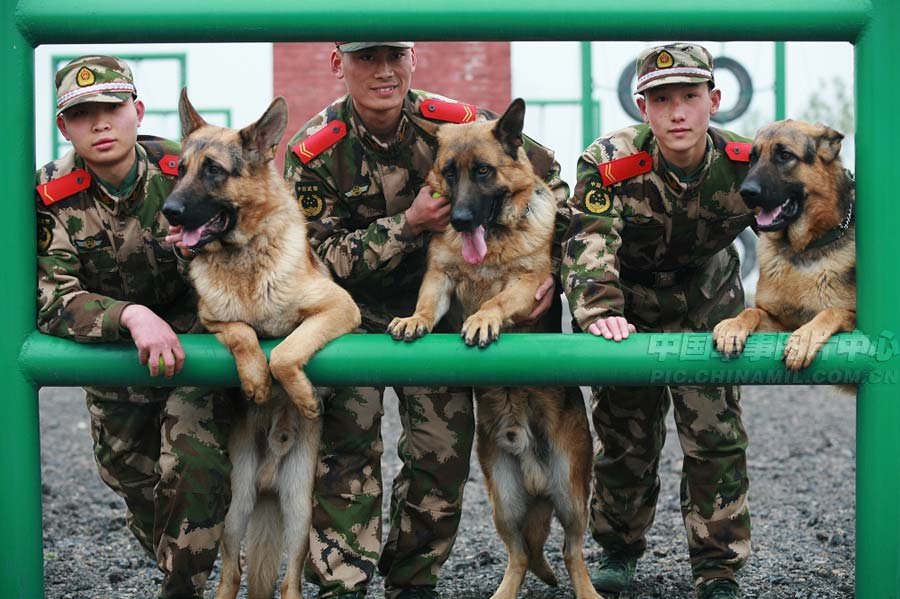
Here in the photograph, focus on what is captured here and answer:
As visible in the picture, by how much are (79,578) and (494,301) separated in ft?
8.30

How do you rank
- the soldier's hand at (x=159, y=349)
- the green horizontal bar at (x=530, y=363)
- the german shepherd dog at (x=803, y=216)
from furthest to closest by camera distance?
the german shepherd dog at (x=803, y=216) < the soldier's hand at (x=159, y=349) < the green horizontal bar at (x=530, y=363)

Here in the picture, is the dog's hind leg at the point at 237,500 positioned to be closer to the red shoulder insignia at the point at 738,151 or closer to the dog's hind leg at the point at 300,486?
the dog's hind leg at the point at 300,486

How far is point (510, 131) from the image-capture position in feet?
14.0

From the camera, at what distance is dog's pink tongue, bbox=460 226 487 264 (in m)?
4.11

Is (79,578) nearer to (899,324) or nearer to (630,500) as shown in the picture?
(630,500)

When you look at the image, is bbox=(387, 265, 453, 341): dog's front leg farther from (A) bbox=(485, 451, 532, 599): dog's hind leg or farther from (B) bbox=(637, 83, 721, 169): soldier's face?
(B) bbox=(637, 83, 721, 169): soldier's face

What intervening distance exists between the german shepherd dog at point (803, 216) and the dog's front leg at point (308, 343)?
4.74 feet

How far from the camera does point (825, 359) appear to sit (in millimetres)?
2705

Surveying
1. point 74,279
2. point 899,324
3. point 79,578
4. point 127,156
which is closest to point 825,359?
point 899,324

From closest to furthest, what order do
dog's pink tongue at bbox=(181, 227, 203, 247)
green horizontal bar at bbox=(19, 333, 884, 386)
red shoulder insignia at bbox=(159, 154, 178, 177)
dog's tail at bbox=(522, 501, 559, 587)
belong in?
green horizontal bar at bbox=(19, 333, 884, 386)
dog's pink tongue at bbox=(181, 227, 203, 247)
red shoulder insignia at bbox=(159, 154, 178, 177)
dog's tail at bbox=(522, 501, 559, 587)

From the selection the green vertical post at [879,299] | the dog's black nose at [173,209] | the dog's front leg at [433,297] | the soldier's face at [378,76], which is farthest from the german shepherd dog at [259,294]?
the green vertical post at [879,299]

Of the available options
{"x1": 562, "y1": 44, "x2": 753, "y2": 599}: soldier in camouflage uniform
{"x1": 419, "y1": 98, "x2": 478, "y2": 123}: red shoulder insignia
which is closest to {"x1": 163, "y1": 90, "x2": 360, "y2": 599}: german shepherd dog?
{"x1": 419, "y1": 98, "x2": 478, "y2": 123}: red shoulder insignia

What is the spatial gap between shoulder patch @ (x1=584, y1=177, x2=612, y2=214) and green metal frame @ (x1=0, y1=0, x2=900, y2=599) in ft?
4.62

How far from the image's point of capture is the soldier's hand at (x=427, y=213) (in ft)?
13.7
